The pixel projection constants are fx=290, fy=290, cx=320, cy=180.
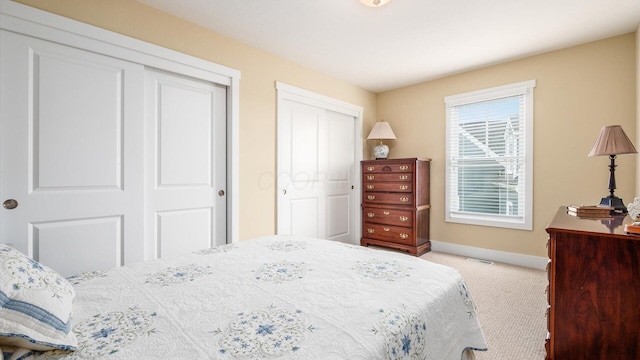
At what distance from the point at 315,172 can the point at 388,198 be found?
3.51 feet

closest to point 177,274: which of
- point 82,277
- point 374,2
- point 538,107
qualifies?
point 82,277

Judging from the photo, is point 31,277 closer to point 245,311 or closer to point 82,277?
point 82,277

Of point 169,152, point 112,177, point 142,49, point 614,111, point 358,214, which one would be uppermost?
point 142,49

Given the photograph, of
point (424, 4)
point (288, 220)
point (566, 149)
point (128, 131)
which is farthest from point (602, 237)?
point (128, 131)

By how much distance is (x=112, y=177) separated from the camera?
2176 mm

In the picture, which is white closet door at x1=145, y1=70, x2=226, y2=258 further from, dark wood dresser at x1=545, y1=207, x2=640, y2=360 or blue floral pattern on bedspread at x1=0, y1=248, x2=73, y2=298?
dark wood dresser at x1=545, y1=207, x2=640, y2=360

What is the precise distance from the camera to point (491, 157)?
361 centimetres

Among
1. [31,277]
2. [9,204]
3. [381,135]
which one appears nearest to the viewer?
[31,277]

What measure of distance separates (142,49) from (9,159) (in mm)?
1142

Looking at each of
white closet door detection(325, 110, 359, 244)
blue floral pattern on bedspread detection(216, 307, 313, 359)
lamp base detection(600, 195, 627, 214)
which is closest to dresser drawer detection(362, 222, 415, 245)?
white closet door detection(325, 110, 359, 244)

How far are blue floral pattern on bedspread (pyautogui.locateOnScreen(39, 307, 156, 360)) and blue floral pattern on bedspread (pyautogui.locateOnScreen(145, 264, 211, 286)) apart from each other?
26cm

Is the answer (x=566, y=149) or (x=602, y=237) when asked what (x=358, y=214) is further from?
(x=602, y=237)

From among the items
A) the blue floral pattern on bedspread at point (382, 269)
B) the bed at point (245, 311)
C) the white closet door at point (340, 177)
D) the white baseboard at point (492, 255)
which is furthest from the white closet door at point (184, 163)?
the white baseboard at point (492, 255)

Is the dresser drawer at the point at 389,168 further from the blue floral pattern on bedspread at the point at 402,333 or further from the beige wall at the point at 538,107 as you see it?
the blue floral pattern on bedspread at the point at 402,333
